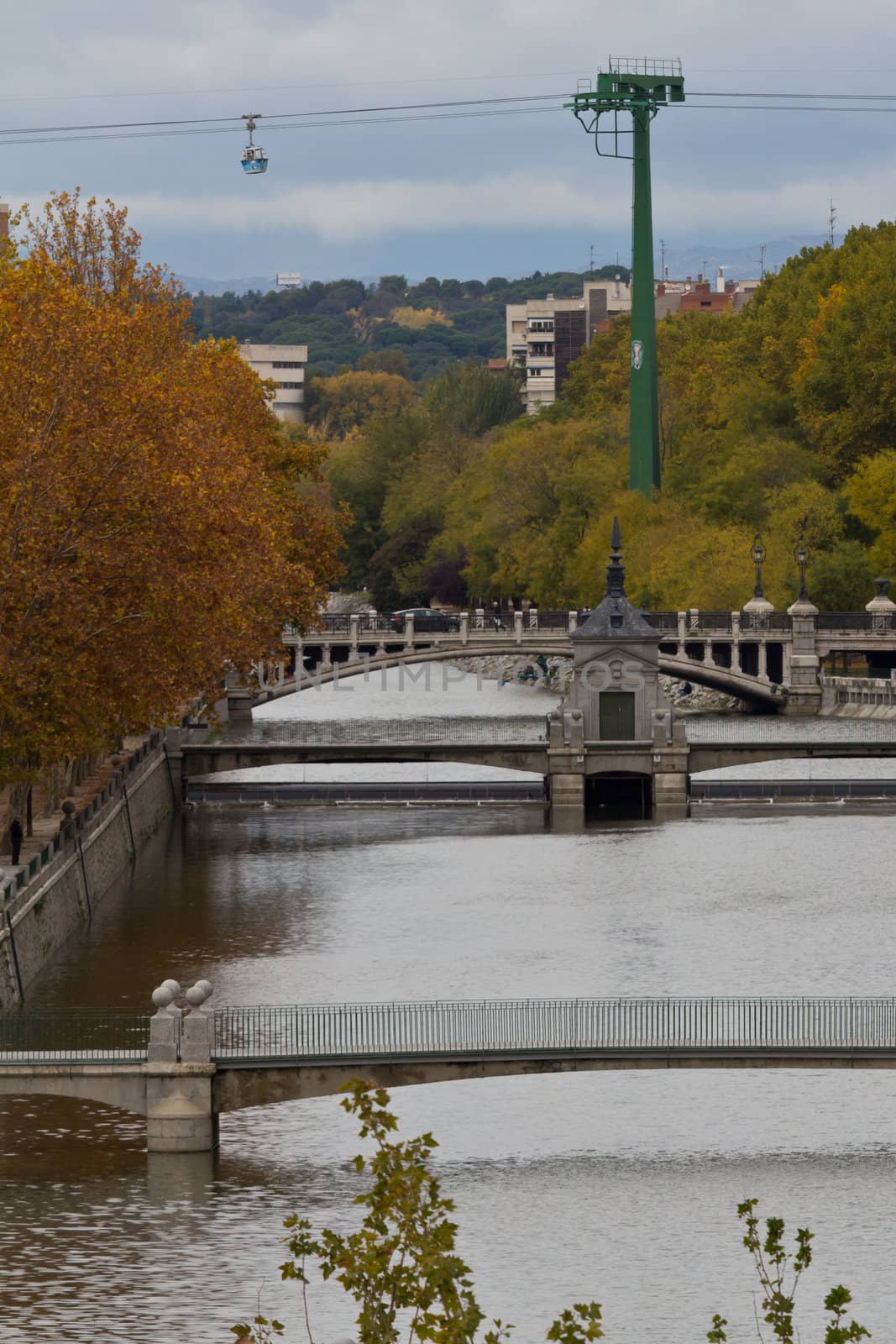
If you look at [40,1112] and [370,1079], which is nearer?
[370,1079]

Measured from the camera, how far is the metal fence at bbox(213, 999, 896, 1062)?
38.2 meters

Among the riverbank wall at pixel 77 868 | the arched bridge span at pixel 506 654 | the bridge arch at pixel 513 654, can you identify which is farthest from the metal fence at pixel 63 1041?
the bridge arch at pixel 513 654

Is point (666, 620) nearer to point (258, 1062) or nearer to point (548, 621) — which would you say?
point (548, 621)

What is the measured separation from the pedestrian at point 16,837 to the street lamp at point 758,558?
201 feet

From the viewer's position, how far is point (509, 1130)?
41281mm

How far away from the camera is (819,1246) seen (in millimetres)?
34938

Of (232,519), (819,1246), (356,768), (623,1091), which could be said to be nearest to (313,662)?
(356,768)

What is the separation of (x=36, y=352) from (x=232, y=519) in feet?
29.0

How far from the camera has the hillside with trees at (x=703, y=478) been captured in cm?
11831

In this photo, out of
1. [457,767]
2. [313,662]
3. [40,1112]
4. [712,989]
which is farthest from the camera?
[313,662]

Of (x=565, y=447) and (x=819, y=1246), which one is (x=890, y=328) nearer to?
(x=565, y=447)

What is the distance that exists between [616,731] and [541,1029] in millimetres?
38081

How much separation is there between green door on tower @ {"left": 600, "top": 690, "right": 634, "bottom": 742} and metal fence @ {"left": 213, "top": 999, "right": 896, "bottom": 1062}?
3379 cm

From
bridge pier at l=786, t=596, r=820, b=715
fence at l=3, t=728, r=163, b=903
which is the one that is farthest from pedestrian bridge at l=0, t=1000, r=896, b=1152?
bridge pier at l=786, t=596, r=820, b=715
